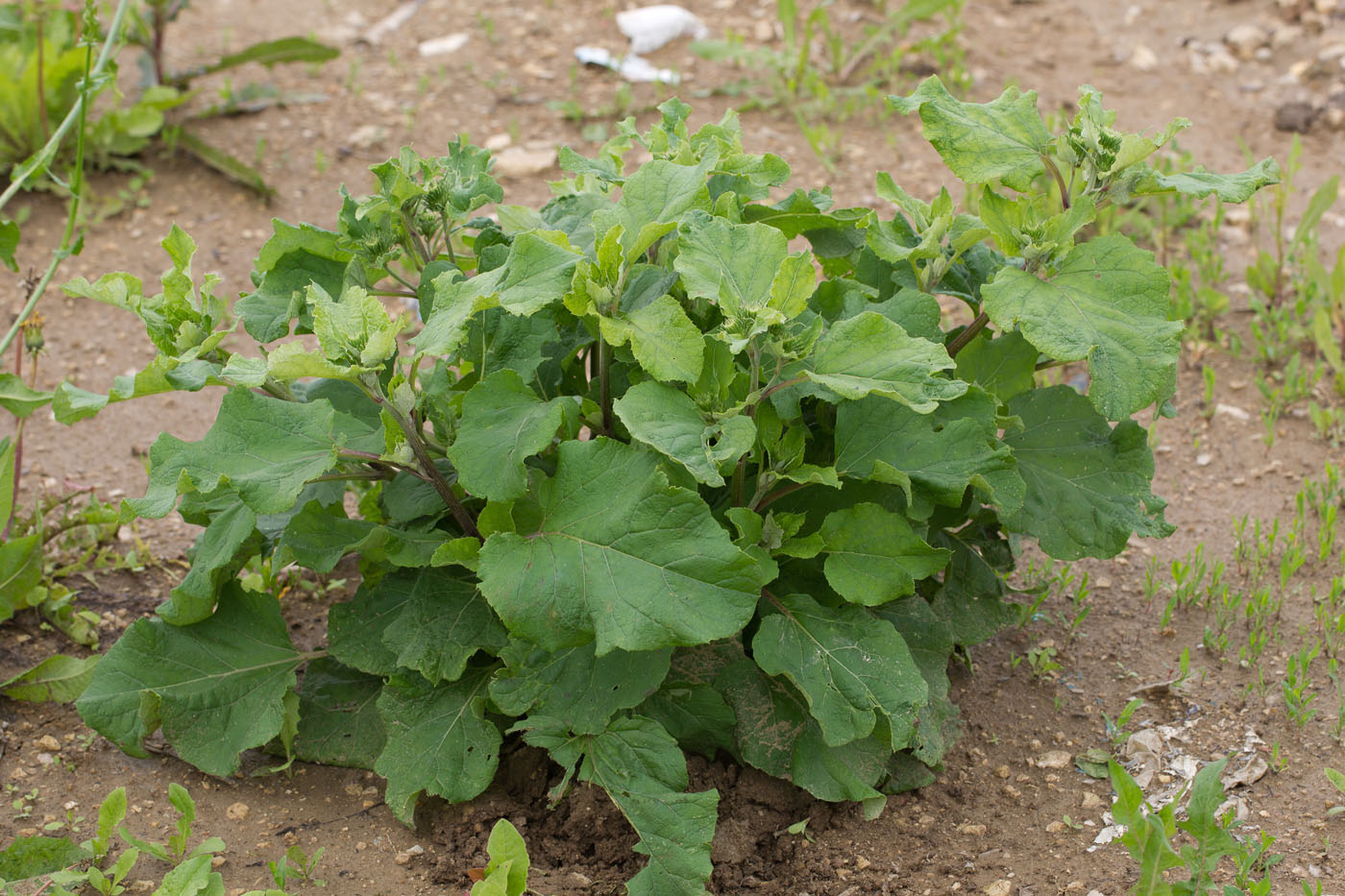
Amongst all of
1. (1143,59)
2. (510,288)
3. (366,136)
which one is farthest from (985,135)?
(1143,59)

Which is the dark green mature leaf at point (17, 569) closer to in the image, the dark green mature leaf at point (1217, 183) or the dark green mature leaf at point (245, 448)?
the dark green mature leaf at point (245, 448)

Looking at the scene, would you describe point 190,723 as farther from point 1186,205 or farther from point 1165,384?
point 1186,205

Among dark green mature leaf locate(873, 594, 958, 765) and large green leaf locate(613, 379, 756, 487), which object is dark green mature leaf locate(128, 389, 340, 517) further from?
dark green mature leaf locate(873, 594, 958, 765)

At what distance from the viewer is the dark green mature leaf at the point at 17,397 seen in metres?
2.72

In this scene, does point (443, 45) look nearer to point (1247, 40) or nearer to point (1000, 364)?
point (1247, 40)

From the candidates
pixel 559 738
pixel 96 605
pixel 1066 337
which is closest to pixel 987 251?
pixel 1066 337

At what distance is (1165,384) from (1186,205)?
2.79m

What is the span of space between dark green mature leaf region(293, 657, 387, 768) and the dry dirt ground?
8 cm

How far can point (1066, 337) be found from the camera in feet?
6.82

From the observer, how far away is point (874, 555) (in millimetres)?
2211

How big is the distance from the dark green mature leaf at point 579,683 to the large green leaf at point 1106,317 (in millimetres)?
901

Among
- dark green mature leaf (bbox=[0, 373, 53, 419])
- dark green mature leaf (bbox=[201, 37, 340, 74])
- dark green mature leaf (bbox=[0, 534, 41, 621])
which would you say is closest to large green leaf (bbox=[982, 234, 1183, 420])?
dark green mature leaf (bbox=[0, 373, 53, 419])

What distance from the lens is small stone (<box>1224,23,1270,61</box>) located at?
222 inches

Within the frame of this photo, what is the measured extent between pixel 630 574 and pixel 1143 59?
4.82 metres
